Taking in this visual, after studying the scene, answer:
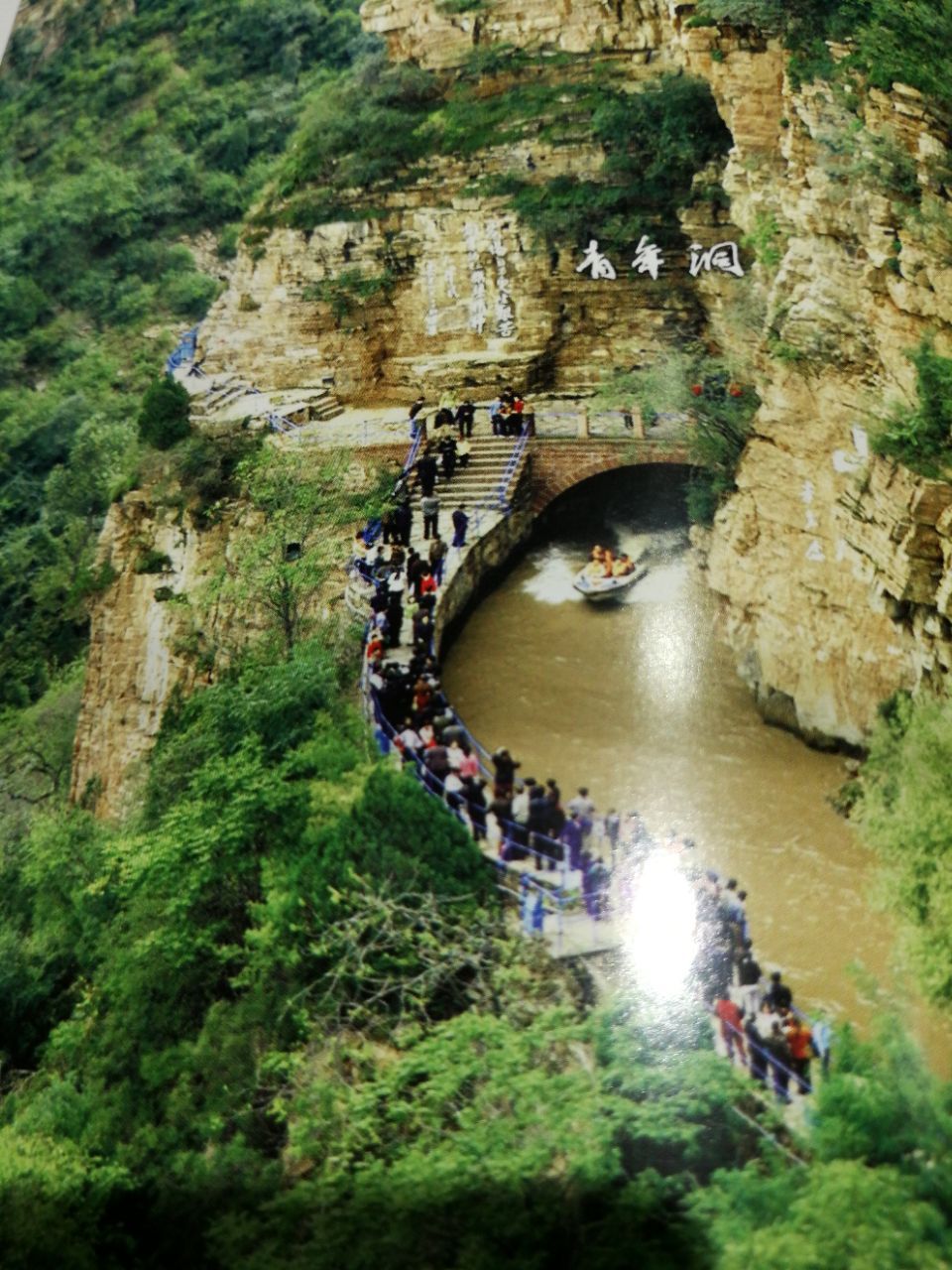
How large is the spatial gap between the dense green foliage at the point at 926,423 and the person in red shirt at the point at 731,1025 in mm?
1880

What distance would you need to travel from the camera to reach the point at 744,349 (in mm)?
5582

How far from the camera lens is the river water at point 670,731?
4.50 metres

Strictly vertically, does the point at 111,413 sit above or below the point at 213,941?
above

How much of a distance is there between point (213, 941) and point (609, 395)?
2.59m

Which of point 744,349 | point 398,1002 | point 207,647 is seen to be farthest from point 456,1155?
point 744,349

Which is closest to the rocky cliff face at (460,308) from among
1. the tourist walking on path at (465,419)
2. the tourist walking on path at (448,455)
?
the tourist walking on path at (465,419)

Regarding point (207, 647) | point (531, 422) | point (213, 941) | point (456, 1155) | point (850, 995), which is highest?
point (531, 422)

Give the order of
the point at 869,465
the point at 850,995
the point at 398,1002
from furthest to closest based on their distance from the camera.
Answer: the point at 869,465, the point at 398,1002, the point at 850,995

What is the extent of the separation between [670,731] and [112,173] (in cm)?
415

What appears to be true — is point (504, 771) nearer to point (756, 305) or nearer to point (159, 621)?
point (159, 621)

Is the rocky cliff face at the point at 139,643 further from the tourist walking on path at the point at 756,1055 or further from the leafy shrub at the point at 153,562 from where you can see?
the tourist walking on path at the point at 756,1055

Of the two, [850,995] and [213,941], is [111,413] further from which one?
[850,995]

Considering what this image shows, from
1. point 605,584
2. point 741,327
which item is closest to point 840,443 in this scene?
point 741,327

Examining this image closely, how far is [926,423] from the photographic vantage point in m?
4.90
